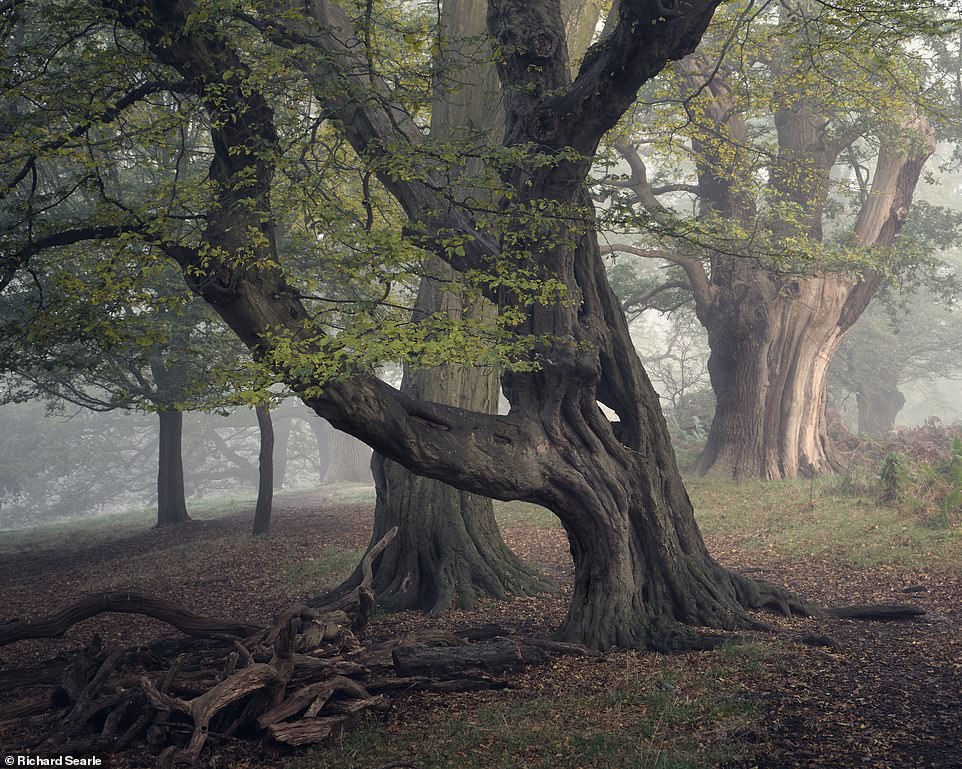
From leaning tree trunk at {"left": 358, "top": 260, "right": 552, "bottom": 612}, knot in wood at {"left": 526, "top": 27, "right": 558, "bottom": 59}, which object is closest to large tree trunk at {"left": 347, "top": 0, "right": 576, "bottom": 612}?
leaning tree trunk at {"left": 358, "top": 260, "right": 552, "bottom": 612}

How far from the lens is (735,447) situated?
66.7 feet

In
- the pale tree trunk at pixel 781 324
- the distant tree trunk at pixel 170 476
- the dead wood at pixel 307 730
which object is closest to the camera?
the dead wood at pixel 307 730

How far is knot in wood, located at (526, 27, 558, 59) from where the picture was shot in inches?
348

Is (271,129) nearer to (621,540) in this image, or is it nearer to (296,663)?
(296,663)

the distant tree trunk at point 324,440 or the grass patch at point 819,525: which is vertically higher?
the distant tree trunk at point 324,440

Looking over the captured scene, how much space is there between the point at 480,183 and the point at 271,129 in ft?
6.97

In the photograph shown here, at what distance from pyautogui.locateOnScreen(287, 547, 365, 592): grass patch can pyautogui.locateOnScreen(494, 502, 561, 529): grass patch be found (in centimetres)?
405

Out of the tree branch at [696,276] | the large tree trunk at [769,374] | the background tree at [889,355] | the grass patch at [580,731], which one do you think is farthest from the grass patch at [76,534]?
the background tree at [889,355]

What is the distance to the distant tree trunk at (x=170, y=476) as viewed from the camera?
22125 millimetres

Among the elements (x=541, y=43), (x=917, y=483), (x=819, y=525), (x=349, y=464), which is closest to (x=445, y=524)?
(x=541, y=43)

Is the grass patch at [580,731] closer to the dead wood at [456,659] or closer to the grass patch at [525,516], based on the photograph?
the dead wood at [456,659]

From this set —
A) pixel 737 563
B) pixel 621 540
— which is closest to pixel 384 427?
pixel 621 540

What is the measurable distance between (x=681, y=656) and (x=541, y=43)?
261 inches

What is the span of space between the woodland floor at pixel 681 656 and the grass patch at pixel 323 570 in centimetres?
8
